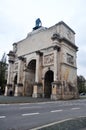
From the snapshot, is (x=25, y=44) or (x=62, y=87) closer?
(x=62, y=87)

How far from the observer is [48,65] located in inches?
1400

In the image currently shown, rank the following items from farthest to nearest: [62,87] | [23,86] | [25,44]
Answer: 1. [25,44]
2. [23,86]
3. [62,87]

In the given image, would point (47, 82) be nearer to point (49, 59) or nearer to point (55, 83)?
point (49, 59)

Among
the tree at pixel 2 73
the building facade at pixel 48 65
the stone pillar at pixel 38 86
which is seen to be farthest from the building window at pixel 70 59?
the tree at pixel 2 73

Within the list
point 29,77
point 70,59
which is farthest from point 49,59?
point 29,77

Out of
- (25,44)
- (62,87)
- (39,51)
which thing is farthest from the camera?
(25,44)

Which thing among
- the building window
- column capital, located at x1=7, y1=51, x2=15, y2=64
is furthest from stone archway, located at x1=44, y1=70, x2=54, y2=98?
column capital, located at x1=7, y1=51, x2=15, y2=64

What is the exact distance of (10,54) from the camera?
4578 cm

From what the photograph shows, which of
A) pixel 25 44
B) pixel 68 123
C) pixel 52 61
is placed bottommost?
pixel 68 123

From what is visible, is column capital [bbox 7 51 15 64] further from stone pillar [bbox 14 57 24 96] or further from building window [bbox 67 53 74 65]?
building window [bbox 67 53 74 65]

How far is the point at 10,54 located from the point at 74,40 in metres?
16.4

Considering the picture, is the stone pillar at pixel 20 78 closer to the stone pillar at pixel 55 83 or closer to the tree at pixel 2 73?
the stone pillar at pixel 55 83

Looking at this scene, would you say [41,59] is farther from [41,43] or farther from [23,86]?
[23,86]

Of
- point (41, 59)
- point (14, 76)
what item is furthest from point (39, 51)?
point (14, 76)
